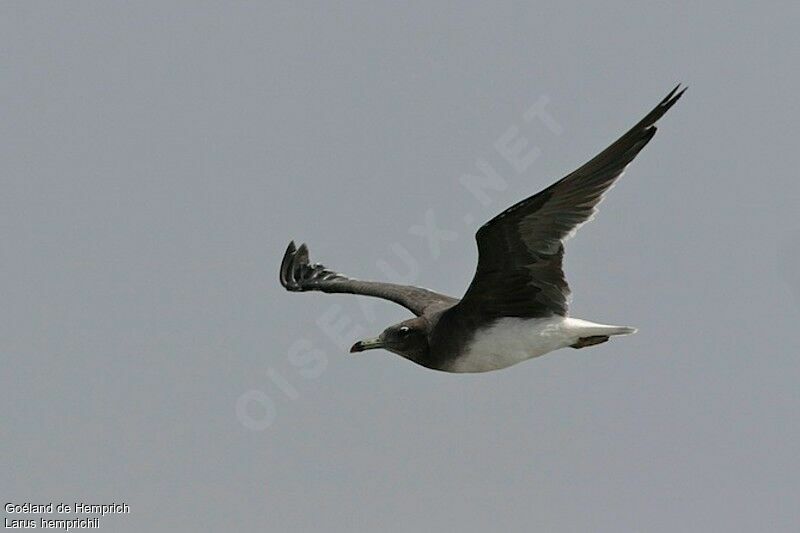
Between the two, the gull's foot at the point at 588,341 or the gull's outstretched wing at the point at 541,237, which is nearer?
the gull's outstretched wing at the point at 541,237

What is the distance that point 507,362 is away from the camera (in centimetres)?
1733

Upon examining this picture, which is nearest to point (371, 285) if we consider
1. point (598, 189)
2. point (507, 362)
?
point (507, 362)

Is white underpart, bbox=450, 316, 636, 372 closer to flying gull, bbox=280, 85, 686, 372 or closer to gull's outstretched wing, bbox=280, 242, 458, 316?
flying gull, bbox=280, 85, 686, 372

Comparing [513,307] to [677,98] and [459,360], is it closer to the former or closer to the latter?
[459,360]

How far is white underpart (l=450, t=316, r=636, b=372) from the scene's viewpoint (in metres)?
16.9

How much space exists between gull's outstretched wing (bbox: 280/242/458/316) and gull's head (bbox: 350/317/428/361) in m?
1.26

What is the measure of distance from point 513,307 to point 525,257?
946mm

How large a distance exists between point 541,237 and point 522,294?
41.7 inches

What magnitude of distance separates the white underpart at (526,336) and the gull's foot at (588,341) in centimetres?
24

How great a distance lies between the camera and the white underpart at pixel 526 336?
16906 millimetres

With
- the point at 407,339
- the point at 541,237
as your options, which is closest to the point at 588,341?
the point at 541,237

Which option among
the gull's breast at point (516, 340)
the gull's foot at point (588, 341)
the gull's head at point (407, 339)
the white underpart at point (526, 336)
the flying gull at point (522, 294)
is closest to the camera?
the flying gull at point (522, 294)

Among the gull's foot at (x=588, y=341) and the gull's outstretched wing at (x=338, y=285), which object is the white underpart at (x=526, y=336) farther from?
the gull's outstretched wing at (x=338, y=285)

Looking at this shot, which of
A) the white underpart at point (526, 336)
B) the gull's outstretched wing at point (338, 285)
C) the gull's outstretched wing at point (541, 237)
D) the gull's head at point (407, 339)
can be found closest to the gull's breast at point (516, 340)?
the white underpart at point (526, 336)
